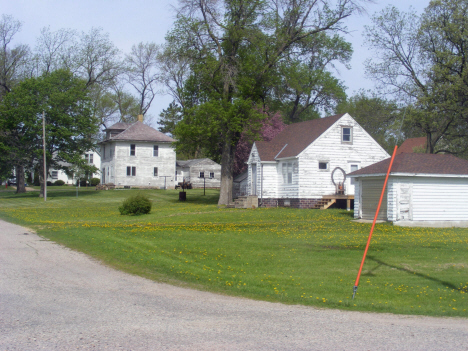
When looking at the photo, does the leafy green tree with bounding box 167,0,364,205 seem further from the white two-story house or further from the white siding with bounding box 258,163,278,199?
the white two-story house

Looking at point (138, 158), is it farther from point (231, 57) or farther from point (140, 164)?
point (231, 57)

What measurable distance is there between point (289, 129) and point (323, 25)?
8.17 metres

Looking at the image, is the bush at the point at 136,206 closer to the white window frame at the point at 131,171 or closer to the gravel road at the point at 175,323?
the gravel road at the point at 175,323

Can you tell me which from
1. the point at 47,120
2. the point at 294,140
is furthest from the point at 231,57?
the point at 47,120

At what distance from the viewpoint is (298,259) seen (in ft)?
43.3

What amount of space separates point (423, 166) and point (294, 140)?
41.9ft

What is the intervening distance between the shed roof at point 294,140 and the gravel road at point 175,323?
2459cm

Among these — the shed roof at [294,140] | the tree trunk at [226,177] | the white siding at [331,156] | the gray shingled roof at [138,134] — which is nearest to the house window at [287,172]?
the shed roof at [294,140]

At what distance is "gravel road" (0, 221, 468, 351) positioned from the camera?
20.1 ft

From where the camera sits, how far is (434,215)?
2336cm

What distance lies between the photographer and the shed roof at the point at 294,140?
109 ft

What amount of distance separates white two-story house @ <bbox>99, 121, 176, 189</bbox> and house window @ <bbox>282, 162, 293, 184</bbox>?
85.1 ft

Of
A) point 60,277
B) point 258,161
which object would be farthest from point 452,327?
point 258,161

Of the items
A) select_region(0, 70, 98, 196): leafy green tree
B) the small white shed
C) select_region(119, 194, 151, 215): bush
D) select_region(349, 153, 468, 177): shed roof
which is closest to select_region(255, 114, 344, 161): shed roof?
select_region(349, 153, 468, 177): shed roof
